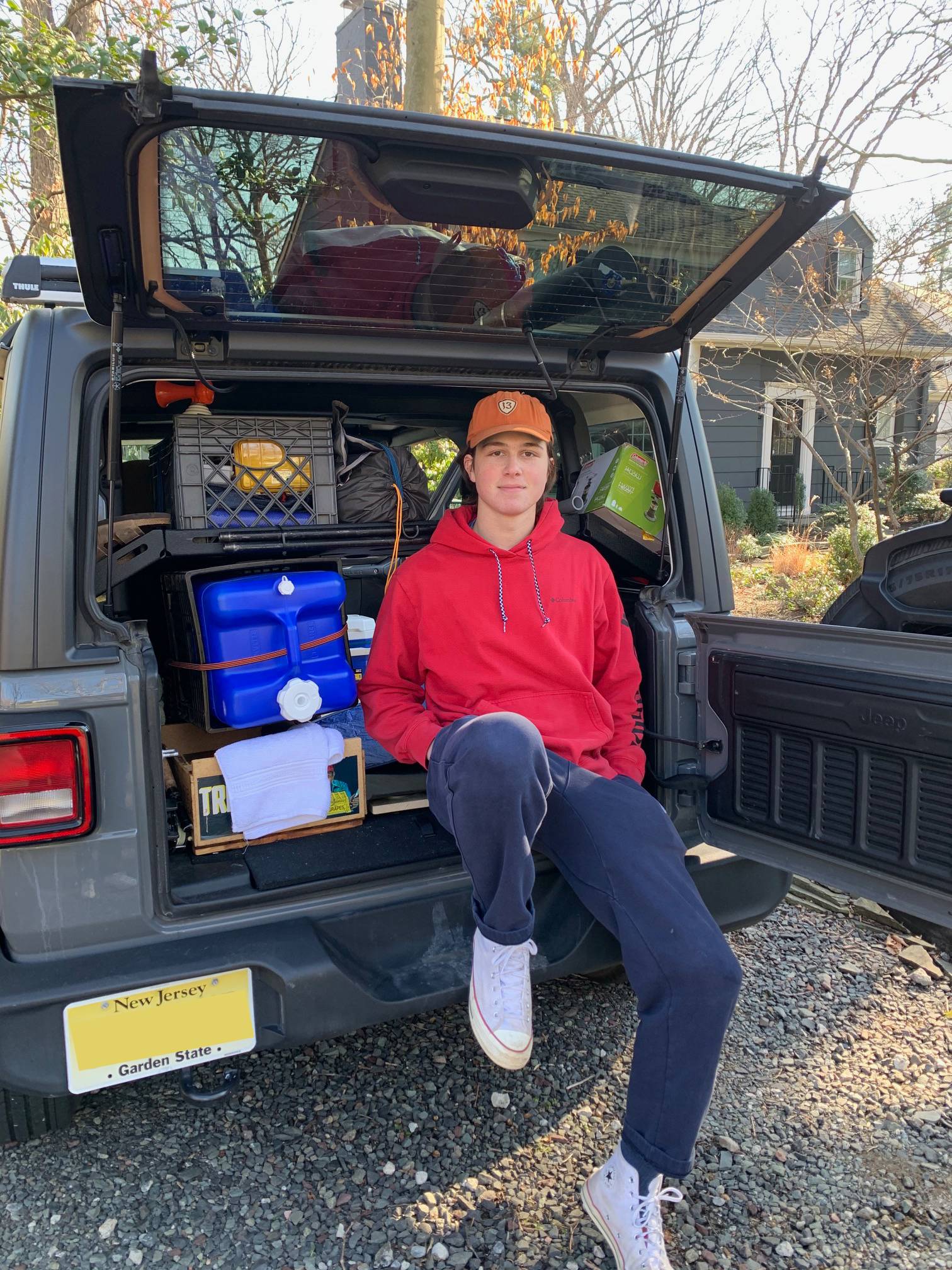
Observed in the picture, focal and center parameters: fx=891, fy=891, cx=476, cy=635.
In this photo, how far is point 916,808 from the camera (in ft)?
6.38

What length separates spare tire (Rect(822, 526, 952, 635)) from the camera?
2.12 meters

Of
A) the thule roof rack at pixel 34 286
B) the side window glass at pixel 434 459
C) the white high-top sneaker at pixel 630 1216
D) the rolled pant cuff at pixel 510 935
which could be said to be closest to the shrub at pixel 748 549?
the side window glass at pixel 434 459

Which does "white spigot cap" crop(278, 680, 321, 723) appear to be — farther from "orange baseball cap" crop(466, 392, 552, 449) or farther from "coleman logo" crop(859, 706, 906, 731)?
"coleman logo" crop(859, 706, 906, 731)

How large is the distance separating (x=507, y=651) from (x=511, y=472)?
502 millimetres

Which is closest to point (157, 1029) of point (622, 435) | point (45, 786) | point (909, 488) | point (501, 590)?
point (45, 786)

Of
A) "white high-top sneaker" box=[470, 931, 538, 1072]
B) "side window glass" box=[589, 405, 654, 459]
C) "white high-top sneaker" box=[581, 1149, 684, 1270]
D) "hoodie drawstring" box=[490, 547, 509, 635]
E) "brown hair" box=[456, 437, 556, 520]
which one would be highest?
"side window glass" box=[589, 405, 654, 459]

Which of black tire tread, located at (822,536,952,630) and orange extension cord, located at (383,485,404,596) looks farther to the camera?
orange extension cord, located at (383,485,404,596)

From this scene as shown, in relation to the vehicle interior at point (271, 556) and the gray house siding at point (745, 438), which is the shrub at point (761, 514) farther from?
the vehicle interior at point (271, 556)

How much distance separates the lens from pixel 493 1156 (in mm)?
2191

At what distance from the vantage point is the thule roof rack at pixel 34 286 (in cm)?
231

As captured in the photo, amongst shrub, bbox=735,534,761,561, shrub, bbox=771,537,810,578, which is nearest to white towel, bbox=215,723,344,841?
shrub, bbox=771,537,810,578

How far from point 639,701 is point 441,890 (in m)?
0.78

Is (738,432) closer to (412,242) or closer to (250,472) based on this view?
(250,472)

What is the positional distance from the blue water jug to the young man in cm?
17
